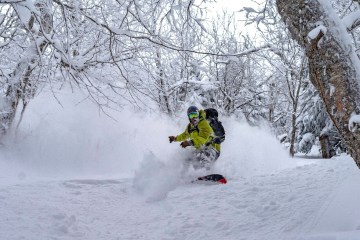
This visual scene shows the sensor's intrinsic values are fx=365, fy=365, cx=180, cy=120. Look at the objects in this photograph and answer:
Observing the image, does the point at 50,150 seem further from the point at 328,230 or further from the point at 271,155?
the point at 328,230

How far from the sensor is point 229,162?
8.48 meters

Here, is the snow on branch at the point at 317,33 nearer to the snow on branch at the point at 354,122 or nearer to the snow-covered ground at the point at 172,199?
the snow on branch at the point at 354,122

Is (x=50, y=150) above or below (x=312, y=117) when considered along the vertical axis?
below

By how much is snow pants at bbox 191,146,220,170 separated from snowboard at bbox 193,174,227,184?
0.45 metres

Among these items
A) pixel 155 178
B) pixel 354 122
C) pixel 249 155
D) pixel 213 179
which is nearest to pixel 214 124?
pixel 213 179

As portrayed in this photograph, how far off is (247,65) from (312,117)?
464 cm

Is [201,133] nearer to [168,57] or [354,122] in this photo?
[354,122]

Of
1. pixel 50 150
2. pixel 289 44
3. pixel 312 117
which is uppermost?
pixel 289 44

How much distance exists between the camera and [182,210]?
494cm

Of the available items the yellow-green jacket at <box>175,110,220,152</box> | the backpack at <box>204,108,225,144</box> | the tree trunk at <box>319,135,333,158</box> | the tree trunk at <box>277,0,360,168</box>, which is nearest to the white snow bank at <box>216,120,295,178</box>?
the backpack at <box>204,108,225,144</box>

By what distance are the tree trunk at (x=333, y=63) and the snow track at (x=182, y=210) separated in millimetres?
942

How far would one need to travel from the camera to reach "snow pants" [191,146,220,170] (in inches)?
286

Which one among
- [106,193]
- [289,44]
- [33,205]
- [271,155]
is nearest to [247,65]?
[289,44]

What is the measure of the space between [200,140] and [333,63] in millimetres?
4259
